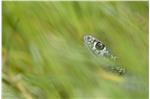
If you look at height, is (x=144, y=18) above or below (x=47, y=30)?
above

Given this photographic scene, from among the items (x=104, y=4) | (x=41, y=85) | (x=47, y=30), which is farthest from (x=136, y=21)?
(x=41, y=85)

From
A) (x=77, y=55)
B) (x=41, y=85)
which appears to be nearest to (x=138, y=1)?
(x=77, y=55)

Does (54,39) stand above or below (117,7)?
below

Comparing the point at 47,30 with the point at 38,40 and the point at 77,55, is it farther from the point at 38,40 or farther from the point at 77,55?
the point at 77,55

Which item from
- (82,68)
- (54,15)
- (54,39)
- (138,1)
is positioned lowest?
(82,68)

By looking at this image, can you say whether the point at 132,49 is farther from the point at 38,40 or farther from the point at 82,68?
the point at 38,40

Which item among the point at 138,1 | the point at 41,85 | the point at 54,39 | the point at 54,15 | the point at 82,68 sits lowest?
the point at 41,85
